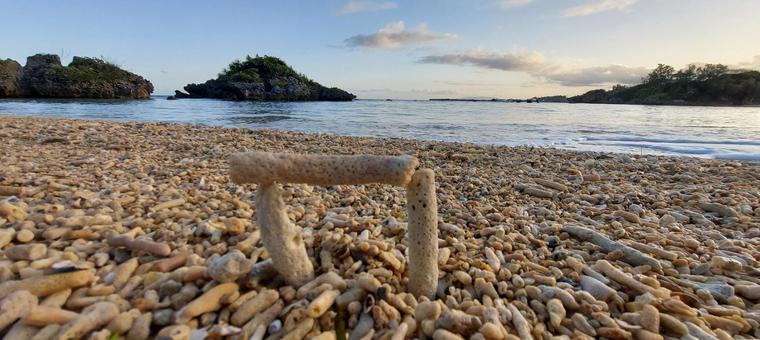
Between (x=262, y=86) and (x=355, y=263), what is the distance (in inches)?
2658

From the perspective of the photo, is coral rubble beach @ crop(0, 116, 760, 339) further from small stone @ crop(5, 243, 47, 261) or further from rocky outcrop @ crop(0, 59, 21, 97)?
rocky outcrop @ crop(0, 59, 21, 97)

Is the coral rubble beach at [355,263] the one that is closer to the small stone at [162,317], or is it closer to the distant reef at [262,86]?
the small stone at [162,317]

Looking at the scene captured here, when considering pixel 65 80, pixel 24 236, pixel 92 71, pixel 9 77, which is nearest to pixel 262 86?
pixel 92 71

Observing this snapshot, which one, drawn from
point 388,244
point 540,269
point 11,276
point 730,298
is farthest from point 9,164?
point 730,298

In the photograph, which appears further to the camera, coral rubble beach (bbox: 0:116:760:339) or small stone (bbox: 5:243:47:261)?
small stone (bbox: 5:243:47:261)

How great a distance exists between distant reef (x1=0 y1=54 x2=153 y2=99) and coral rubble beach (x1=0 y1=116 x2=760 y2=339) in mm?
53709

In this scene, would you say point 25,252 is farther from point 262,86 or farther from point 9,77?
point 262,86

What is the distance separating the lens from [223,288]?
1662 mm

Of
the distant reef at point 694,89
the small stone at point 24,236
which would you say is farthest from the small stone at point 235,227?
the distant reef at point 694,89

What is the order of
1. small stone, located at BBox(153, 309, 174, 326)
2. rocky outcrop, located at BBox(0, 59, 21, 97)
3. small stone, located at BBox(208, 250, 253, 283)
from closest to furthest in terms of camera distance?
small stone, located at BBox(153, 309, 174, 326) < small stone, located at BBox(208, 250, 253, 283) < rocky outcrop, located at BBox(0, 59, 21, 97)

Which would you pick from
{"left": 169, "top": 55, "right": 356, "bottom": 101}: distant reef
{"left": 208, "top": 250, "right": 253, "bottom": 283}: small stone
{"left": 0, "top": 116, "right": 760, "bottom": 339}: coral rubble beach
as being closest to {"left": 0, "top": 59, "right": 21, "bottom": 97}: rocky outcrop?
{"left": 169, "top": 55, "right": 356, "bottom": 101}: distant reef

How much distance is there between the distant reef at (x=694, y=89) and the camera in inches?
2164

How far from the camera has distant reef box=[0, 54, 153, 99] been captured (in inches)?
1684

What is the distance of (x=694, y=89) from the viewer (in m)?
60.9
